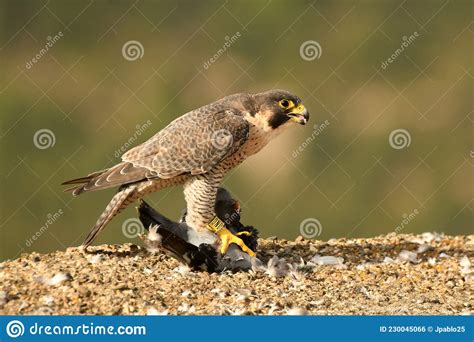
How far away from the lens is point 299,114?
5957mm

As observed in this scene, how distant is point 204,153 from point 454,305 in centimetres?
205

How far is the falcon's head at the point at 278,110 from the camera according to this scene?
5.95 metres

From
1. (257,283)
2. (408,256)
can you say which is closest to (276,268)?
(257,283)

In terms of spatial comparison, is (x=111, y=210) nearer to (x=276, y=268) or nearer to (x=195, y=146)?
(x=195, y=146)

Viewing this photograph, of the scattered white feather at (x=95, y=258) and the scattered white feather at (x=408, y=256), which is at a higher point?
the scattered white feather at (x=408, y=256)

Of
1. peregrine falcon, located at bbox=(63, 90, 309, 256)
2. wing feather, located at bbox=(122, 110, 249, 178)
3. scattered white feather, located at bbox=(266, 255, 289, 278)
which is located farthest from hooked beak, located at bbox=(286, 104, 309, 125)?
scattered white feather, located at bbox=(266, 255, 289, 278)

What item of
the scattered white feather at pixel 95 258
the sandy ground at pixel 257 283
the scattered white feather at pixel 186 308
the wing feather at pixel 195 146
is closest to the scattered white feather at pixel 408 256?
the sandy ground at pixel 257 283

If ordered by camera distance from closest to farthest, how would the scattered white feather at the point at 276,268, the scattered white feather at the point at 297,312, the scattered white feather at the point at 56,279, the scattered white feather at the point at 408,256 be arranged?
1. the scattered white feather at the point at 297,312
2. the scattered white feather at the point at 56,279
3. the scattered white feather at the point at 276,268
4. the scattered white feather at the point at 408,256

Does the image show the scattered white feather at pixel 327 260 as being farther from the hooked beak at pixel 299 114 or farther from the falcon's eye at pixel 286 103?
the falcon's eye at pixel 286 103

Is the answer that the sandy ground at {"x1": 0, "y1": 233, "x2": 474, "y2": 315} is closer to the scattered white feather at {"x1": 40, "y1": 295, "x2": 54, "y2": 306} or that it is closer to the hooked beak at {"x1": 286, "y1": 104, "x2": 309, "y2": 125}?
the scattered white feather at {"x1": 40, "y1": 295, "x2": 54, "y2": 306}

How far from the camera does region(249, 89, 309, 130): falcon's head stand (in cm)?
595

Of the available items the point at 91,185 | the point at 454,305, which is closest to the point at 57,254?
the point at 91,185

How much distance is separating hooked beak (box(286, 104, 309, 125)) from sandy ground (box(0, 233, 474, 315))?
3.52 feet

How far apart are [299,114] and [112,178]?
149 cm
